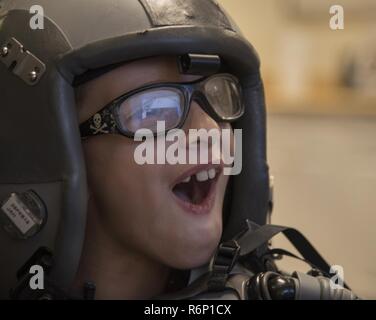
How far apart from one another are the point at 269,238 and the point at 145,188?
294 mm

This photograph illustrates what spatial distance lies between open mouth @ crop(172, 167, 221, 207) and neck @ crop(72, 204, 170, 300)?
0.15 m

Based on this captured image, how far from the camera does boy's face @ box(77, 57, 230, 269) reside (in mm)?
952

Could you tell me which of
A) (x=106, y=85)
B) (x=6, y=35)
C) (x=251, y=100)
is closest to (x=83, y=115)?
(x=106, y=85)

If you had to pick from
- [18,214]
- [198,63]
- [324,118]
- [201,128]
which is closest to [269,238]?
[201,128]

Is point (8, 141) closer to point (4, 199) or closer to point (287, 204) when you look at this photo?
point (4, 199)

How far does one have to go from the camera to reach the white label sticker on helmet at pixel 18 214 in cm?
97

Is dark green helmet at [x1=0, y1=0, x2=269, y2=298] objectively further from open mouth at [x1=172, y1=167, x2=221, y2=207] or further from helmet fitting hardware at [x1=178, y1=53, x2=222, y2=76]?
open mouth at [x1=172, y1=167, x2=221, y2=207]

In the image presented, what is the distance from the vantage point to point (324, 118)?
1914 mm

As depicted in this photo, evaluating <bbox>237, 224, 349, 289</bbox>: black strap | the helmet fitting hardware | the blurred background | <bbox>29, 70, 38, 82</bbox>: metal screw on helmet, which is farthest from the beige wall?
<bbox>29, 70, 38, 82</bbox>: metal screw on helmet

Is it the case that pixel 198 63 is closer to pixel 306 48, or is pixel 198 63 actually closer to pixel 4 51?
pixel 4 51

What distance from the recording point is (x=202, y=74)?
0.98 m

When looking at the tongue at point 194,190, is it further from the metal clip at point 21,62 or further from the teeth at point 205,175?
the metal clip at point 21,62

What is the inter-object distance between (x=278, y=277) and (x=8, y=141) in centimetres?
55

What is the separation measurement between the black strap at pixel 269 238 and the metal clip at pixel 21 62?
0.51 m
